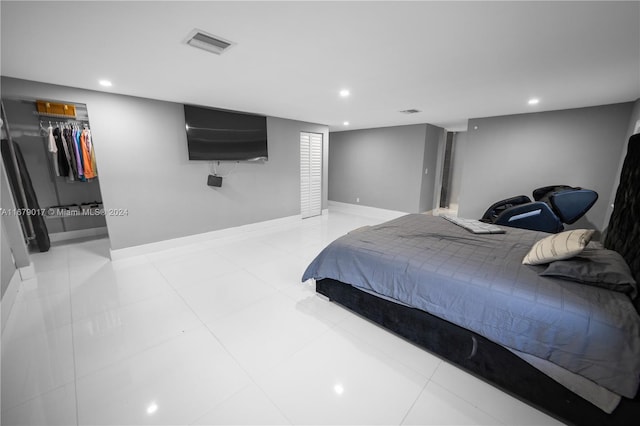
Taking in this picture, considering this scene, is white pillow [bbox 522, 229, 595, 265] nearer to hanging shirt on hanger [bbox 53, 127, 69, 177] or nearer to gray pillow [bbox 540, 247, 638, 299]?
gray pillow [bbox 540, 247, 638, 299]

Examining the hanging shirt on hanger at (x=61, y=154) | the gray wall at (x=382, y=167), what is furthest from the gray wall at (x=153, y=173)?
the gray wall at (x=382, y=167)

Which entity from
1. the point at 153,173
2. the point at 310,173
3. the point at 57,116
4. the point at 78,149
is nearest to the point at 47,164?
the point at 57,116

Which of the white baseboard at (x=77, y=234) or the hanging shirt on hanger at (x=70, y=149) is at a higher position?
the hanging shirt on hanger at (x=70, y=149)

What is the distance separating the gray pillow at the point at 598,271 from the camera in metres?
1.42

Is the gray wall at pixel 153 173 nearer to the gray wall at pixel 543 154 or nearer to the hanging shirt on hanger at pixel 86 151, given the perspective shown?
the hanging shirt on hanger at pixel 86 151

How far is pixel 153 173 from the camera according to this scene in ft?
11.9

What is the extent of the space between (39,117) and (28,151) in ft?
1.89

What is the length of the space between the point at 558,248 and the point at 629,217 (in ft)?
2.41

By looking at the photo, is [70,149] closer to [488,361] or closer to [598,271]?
[488,361]

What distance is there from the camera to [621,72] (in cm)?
230

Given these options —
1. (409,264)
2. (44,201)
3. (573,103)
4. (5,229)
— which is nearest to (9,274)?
(5,229)

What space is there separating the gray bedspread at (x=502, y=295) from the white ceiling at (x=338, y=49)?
1598 millimetres

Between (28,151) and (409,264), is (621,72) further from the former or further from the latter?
(28,151)

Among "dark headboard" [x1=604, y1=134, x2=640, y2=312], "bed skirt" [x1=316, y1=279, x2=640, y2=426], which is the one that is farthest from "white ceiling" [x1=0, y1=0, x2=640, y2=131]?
"bed skirt" [x1=316, y1=279, x2=640, y2=426]
